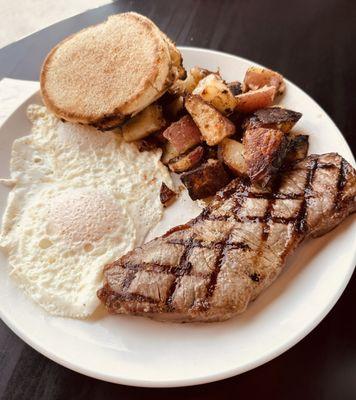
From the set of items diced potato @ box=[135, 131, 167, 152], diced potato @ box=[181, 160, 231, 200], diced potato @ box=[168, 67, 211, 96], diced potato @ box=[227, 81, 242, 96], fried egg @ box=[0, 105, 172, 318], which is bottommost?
fried egg @ box=[0, 105, 172, 318]

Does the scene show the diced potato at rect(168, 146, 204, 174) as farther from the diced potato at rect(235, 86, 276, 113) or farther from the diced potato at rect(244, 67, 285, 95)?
the diced potato at rect(244, 67, 285, 95)

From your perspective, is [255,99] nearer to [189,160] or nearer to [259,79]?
[259,79]

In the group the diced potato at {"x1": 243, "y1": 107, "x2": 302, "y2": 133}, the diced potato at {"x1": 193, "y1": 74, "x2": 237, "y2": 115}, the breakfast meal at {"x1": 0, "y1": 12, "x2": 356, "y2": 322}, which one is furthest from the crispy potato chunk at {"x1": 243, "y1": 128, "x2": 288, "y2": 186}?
the diced potato at {"x1": 193, "y1": 74, "x2": 237, "y2": 115}

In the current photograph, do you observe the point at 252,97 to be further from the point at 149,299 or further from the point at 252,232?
the point at 149,299

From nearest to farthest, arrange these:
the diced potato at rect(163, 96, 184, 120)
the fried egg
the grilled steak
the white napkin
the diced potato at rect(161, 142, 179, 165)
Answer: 1. the grilled steak
2. the fried egg
3. the diced potato at rect(161, 142, 179, 165)
4. the diced potato at rect(163, 96, 184, 120)
5. the white napkin

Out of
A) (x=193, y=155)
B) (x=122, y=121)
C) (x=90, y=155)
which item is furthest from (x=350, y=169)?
(x=90, y=155)

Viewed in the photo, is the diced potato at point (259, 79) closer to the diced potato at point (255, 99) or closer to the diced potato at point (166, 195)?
the diced potato at point (255, 99)

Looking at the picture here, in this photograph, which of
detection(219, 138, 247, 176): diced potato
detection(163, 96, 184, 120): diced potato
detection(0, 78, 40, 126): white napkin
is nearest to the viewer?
detection(219, 138, 247, 176): diced potato
